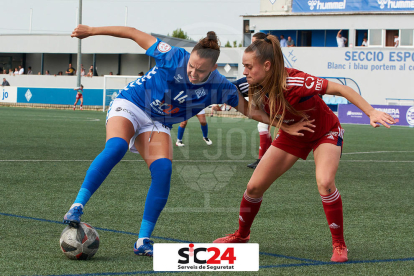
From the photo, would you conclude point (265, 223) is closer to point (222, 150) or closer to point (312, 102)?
point (312, 102)

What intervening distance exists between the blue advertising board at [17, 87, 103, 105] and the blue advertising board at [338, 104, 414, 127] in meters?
A: 16.7

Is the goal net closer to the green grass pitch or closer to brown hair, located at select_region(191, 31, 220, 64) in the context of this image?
the green grass pitch

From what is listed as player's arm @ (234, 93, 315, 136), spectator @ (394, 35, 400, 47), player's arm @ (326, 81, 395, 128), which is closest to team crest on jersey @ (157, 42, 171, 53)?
player's arm @ (234, 93, 315, 136)

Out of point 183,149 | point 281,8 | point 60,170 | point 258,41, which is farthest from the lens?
point 281,8

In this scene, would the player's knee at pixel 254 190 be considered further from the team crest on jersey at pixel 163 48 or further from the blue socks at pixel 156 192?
the team crest on jersey at pixel 163 48

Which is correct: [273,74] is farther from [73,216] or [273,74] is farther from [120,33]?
[73,216]

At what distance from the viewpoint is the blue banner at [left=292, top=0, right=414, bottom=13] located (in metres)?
36.4

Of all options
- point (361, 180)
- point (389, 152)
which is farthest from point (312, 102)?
point (389, 152)

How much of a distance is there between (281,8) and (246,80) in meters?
37.0

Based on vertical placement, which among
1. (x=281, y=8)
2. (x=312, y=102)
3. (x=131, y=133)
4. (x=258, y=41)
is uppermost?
(x=281, y=8)

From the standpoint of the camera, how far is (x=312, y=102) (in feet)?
13.9

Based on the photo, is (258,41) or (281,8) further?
(281,8)

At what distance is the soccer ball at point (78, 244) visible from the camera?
3.69m

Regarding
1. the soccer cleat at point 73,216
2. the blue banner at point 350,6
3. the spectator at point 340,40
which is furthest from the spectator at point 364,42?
the soccer cleat at point 73,216
